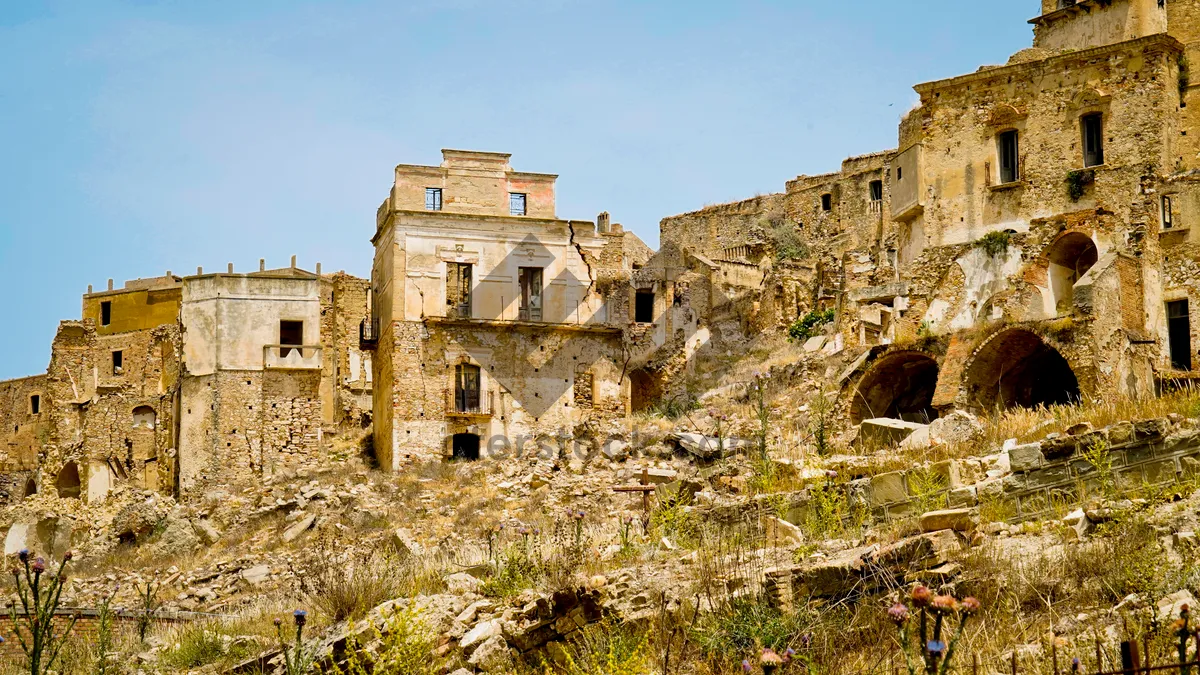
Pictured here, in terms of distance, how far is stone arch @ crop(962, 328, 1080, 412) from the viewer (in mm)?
29609

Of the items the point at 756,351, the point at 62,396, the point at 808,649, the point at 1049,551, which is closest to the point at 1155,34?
the point at 756,351

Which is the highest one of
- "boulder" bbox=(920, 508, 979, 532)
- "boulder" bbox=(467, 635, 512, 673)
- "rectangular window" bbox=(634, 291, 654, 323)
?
"rectangular window" bbox=(634, 291, 654, 323)

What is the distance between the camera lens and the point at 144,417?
161 ft

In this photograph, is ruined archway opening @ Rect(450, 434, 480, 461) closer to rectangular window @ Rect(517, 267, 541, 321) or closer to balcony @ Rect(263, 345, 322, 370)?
rectangular window @ Rect(517, 267, 541, 321)

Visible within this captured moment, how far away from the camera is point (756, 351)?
4638cm

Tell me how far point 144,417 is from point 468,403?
12.9 metres

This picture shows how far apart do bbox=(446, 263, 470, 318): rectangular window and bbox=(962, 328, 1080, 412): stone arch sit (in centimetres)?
1639

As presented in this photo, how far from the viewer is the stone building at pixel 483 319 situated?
41250 mm

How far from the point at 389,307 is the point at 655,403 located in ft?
26.2

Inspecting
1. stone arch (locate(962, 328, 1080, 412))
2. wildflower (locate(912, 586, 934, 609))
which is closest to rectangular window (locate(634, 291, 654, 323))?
stone arch (locate(962, 328, 1080, 412))

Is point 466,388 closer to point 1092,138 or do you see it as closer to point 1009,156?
point 1009,156

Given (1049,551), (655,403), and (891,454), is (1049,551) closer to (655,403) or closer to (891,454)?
(891,454)

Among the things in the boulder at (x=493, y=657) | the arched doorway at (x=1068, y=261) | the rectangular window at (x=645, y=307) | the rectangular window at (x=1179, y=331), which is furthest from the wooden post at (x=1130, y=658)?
the rectangular window at (x=645, y=307)

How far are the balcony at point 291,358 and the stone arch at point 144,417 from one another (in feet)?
23.6
